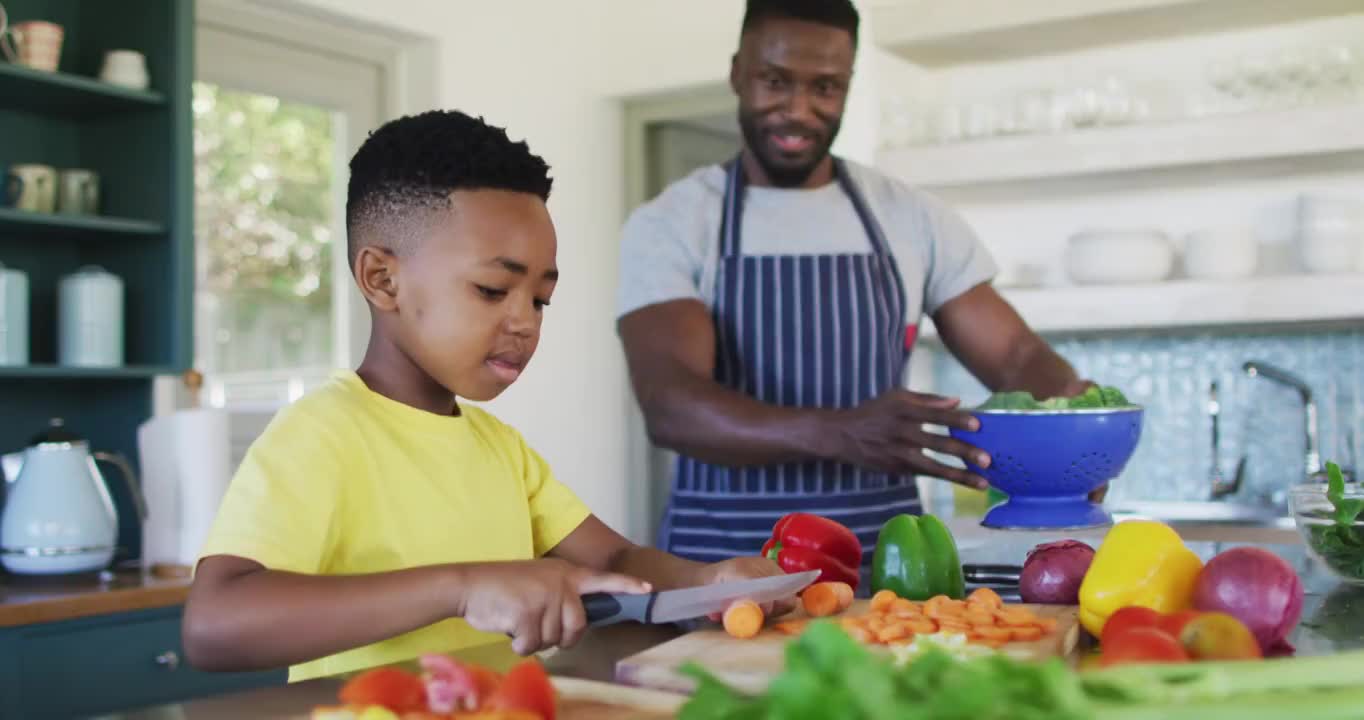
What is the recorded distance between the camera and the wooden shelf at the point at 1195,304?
9.71 ft

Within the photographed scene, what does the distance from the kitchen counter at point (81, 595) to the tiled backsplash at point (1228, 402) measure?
2.31 meters

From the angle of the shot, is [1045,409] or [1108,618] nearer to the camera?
[1108,618]

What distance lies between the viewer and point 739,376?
1.95m

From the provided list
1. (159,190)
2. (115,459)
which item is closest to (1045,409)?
(115,459)

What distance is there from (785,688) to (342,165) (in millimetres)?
3215

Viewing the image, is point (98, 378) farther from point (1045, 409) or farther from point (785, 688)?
point (785, 688)

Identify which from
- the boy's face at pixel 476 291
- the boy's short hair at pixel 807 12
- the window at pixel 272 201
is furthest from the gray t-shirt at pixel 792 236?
Result: the window at pixel 272 201

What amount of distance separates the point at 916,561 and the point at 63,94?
2.18 metres

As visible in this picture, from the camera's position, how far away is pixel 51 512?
2.36 meters

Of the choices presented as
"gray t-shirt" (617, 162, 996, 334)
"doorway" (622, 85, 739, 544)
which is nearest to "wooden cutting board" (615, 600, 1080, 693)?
"gray t-shirt" (617, 162, 996, 334)

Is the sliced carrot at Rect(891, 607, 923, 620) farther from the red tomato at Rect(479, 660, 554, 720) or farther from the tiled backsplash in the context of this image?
the tiled backsplash

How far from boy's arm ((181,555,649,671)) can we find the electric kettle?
1.60 meters

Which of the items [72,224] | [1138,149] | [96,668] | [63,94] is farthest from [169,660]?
[1138,149]

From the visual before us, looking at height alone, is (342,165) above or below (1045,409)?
above
